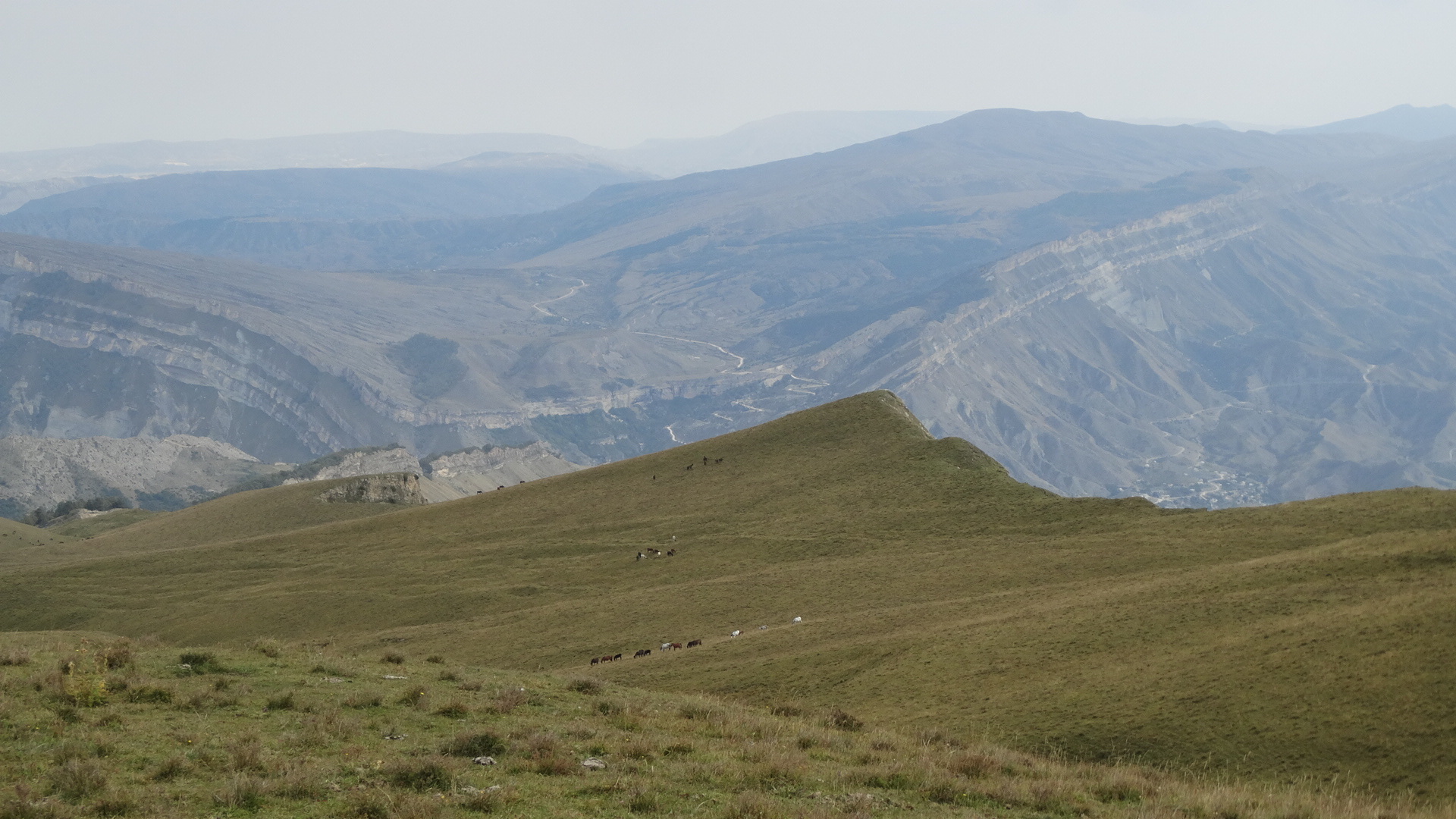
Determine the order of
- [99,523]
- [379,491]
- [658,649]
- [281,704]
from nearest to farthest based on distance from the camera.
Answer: [281,704]
[658,649]
[379,491]
[99,523]

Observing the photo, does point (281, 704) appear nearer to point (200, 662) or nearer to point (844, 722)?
point (200, 662)

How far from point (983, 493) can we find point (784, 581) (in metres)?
13.2

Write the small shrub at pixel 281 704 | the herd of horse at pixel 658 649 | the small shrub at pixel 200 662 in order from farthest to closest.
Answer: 1. the herd of horse at pixel 658 649
2. the small shrub at pixel 200 662
3. the small shrub at pixel 281 704

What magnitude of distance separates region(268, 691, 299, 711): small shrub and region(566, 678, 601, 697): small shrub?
19.9 ft

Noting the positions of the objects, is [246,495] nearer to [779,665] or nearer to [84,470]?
[779,665]

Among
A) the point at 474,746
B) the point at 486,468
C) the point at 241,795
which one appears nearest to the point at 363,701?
the point at 474,746

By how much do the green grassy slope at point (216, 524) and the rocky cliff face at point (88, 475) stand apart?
94.1 m

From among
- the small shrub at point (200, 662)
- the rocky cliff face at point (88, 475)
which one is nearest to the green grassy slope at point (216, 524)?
the small shrub at point (200, 662)

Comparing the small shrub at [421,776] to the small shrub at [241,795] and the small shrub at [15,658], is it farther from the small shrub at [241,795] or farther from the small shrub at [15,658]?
the small shrub at [15,658]

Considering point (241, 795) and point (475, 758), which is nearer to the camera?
point (241, 795)

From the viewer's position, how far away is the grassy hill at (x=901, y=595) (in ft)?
75.3

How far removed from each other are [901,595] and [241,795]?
92.3 feet

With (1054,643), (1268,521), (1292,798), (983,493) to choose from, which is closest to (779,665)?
(1054,643)

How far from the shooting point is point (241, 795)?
13805 millimetres
